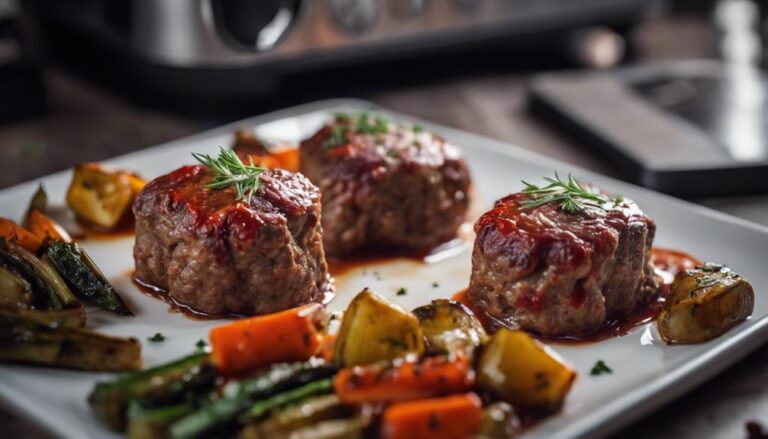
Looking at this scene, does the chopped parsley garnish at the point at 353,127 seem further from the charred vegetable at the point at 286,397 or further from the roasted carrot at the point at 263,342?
the charred vegetable at the point at 286,397

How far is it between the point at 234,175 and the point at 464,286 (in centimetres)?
123

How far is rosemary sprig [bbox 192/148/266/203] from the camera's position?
13.2 feet

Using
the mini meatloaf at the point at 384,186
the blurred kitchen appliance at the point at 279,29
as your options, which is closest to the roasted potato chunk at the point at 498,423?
the mini meatloaf at the point at 384,186

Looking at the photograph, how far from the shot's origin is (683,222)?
16.0 feet

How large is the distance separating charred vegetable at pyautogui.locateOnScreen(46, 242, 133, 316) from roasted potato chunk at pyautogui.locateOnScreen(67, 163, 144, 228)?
67 cm

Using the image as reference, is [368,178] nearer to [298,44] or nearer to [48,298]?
[48,298]

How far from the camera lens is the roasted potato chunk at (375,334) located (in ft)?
11.0

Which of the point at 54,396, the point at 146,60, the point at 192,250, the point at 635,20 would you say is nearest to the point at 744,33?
the point at 635,20

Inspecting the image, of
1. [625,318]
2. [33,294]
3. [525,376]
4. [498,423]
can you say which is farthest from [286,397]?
[625,318]

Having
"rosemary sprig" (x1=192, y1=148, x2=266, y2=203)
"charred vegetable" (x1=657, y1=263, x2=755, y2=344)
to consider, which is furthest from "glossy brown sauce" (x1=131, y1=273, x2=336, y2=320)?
"charred vegetable" (x1=657, y1=263, x2=755, y2=344)

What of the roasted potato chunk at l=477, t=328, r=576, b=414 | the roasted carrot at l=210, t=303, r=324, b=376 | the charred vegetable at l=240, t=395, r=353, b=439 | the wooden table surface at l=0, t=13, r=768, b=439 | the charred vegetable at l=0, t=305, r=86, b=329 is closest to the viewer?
the charred vegetable at l=240, t=395, r=353, b=439

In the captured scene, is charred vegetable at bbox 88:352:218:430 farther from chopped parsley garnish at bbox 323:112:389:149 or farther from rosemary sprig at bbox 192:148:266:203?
chopped parsley garnish at bbox 323:112:389:149

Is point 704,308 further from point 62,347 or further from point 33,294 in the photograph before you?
point 33,294

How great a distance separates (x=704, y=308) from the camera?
12.0 feet
